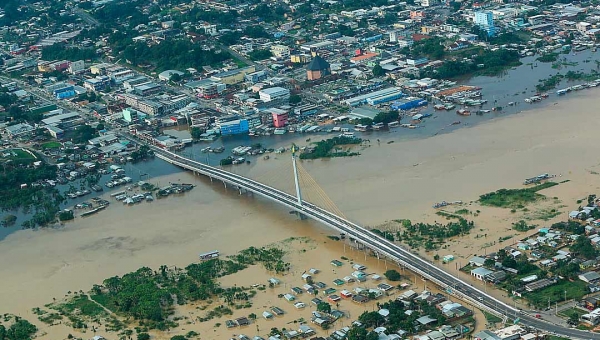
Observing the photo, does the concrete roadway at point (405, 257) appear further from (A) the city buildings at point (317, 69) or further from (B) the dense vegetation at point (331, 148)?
(A) the city buildings at point (317, 69)

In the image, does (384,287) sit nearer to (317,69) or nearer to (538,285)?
(538,285)

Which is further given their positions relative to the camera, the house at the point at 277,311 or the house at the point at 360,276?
the house at the point at 360,276

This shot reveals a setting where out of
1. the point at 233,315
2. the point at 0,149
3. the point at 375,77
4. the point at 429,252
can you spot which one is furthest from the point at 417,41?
the point at 233,315

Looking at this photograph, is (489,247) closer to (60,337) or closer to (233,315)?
(233,315)

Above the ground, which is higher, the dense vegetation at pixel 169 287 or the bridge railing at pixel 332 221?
the bridge railing at pixel 332 221

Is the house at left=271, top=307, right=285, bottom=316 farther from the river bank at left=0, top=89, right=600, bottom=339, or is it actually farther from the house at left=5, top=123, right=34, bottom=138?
the house at left=5, top=123, right=34, bottom=138

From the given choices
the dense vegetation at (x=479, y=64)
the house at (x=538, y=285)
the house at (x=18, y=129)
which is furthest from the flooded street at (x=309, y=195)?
the house at (x=18, y=129)
